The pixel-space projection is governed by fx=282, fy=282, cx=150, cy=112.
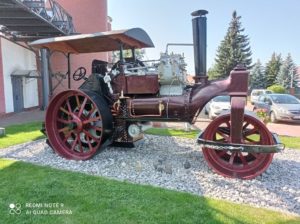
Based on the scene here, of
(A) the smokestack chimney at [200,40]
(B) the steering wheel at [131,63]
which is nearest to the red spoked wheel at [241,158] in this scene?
(A) the smokestack chimney at [200,40]

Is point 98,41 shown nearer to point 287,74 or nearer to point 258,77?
point 258,77

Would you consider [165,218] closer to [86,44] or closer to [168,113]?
[168,113]

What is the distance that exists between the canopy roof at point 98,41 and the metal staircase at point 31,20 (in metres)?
5.31

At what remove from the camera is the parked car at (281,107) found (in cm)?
1261

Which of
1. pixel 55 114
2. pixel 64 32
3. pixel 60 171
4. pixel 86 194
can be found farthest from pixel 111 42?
pixel 64 32

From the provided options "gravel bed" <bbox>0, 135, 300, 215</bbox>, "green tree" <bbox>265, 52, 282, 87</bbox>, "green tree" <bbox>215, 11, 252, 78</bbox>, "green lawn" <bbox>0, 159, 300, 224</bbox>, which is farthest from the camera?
"green tree" <bbox>265, 52, 282, 87</bbox>

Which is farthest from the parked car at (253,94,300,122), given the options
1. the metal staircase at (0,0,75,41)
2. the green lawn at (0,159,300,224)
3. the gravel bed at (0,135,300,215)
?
the metal staircase at (0,0,75,41)

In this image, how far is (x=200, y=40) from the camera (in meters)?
4.71

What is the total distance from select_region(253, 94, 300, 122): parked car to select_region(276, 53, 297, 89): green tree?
29.1 meters

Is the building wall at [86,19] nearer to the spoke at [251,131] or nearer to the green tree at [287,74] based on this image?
the spoke at [251,131]

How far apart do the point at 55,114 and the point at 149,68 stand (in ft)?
7.25

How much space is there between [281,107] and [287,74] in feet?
105

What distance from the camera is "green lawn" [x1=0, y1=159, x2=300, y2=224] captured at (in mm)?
3156

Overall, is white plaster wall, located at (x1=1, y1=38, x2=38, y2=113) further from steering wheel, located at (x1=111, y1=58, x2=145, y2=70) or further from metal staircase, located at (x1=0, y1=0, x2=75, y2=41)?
steering wheel, located at (x1=111, y1=58, x2=145, y2=70)
